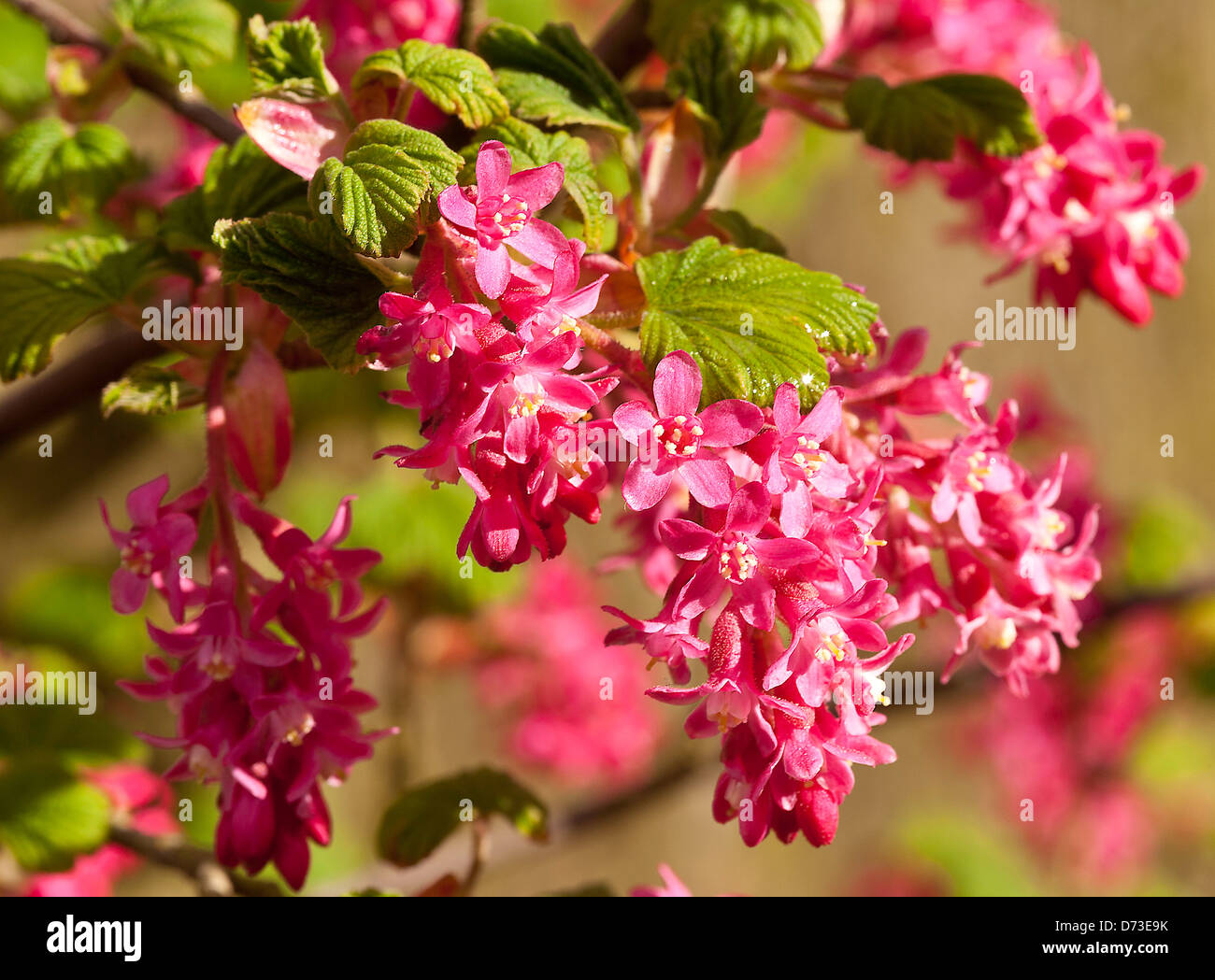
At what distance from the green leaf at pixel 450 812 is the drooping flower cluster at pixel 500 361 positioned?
0.41 m

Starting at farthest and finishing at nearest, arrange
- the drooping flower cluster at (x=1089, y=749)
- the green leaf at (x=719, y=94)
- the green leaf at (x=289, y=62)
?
the drooping flower cluster at (x=1089, y=749)
the green leaf at (x=719, y=94)
the green leaf at (x=289, y=62)

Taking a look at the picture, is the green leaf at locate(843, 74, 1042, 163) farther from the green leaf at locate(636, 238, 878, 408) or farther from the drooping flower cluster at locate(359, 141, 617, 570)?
the drooping flower cluster at locate(359, 141, 617, 570)

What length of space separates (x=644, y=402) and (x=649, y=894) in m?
0.39

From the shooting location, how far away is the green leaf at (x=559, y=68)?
2.09 ft

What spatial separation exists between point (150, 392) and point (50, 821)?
47cm

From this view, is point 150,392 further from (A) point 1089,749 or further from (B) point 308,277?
(A) point 1089,749

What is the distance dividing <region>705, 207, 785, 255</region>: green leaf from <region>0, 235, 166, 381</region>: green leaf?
332 millimetres

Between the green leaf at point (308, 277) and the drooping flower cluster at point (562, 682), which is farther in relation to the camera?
the drooping flower cluster at point (562, 682)

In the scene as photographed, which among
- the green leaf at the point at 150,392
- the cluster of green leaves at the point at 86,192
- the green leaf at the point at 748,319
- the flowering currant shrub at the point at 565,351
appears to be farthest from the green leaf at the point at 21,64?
the green leaf at the point at 748,319

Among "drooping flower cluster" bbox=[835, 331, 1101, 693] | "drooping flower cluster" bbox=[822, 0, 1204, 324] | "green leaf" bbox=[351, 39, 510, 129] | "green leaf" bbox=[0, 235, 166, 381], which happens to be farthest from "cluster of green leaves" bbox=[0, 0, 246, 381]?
"drooping flower cluster" bbox=[822, 0, 1204, 324]

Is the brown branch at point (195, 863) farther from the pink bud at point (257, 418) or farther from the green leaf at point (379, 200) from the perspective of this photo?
the green leaf at point (379, 200)
